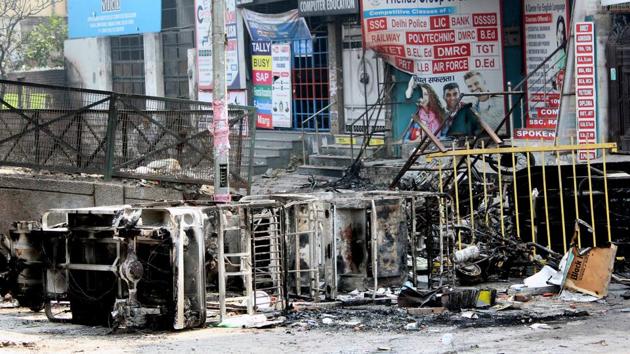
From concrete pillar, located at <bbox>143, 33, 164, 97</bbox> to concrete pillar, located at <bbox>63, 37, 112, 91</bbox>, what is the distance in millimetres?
2454

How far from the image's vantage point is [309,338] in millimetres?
11023

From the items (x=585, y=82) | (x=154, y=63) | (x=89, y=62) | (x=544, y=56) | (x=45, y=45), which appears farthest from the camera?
(x=45, y=45)

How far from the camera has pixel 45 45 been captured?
41.7 meters

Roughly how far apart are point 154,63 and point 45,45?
9.16 metres

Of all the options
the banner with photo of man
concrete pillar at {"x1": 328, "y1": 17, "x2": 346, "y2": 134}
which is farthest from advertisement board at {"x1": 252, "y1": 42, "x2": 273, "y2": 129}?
the banner with photo of man

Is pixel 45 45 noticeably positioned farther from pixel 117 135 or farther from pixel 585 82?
pixel 585 82

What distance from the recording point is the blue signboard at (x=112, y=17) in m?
33.5

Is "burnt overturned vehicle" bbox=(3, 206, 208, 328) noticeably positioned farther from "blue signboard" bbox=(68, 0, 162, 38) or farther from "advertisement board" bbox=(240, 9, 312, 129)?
"blue signboard" bbox=(68, 0, 162, 38)

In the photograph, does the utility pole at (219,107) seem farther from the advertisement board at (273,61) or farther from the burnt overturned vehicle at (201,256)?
the advertisement board at (273,61)

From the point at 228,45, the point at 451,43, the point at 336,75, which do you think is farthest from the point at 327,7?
the point at 228,45

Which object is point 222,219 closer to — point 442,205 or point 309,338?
point 309,338

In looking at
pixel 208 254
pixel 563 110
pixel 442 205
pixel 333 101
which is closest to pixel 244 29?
pixel 333 101

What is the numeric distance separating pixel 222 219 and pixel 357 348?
2.20 m

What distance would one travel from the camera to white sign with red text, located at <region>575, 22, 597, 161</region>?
20.5m
